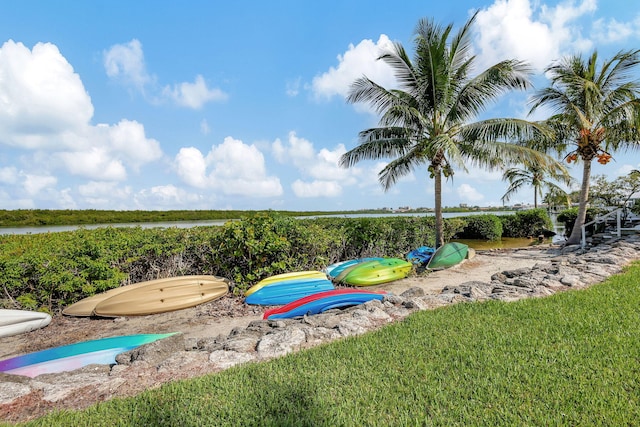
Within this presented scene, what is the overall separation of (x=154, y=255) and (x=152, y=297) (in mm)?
1425

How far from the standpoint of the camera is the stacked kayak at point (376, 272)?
8.16 metres

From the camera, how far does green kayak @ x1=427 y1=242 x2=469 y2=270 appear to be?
1009cm

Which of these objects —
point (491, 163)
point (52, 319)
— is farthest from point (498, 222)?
point (52, 319)

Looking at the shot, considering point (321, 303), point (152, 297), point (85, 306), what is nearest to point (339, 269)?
point (321, 303)

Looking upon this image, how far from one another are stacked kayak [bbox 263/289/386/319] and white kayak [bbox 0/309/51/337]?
12.6ft

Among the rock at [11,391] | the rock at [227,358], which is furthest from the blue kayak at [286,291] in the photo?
the rock at [11,391]

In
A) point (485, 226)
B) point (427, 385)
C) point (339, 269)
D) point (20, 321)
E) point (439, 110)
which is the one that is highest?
point (439, 110)

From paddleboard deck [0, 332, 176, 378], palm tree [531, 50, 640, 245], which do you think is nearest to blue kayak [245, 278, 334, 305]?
paddleboard deck [0, 332, 176, 378]

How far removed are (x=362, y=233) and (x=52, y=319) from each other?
7.79m

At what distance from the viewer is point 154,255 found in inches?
293

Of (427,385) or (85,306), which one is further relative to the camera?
(85,306)

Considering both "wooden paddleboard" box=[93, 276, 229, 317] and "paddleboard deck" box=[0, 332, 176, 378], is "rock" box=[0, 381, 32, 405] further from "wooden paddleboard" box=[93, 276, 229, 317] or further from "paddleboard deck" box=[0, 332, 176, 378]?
"wooden paddleboard" box=[93, 276, 229, 317]

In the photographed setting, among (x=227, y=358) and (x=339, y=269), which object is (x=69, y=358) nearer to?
(x=227, y=358)

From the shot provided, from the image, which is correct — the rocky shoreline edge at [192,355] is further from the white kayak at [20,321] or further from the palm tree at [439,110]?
the palm tree at [439,110]
